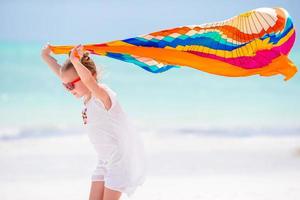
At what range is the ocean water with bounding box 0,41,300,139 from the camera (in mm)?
12938

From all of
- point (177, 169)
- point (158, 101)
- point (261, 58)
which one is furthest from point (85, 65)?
point (158, 101)

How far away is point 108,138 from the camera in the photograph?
318 cm

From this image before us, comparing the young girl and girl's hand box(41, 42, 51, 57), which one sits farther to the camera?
girl's hand box(41, 42, 51, 57)

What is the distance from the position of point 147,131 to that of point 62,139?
2.28 metres

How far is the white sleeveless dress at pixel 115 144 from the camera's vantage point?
10.3ft

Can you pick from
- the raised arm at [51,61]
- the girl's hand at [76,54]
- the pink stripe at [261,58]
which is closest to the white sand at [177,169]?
the pink stripe at [261,58]

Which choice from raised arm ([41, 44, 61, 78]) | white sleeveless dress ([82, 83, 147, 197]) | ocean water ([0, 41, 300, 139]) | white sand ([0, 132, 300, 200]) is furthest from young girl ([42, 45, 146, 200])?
ocean water ([0, 41, 300, 139])

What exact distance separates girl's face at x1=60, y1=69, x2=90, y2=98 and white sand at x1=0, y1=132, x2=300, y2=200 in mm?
2119

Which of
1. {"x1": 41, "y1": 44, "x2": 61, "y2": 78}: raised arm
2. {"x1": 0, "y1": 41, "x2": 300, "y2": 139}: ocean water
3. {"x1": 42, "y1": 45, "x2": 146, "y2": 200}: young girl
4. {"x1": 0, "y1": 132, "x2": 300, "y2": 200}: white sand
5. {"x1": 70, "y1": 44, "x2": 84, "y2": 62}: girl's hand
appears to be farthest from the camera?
{"x1": 0, "y1": 41, "x2": 300, "y2": 139}: ocean water

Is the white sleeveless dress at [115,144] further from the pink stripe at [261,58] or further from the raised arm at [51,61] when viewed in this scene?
the pink stripe at [261,58]

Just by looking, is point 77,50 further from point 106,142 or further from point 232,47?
point 232,47

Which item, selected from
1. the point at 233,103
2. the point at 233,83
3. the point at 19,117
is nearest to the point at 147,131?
the point at 19,117

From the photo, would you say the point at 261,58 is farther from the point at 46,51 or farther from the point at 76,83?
the point at 46,51

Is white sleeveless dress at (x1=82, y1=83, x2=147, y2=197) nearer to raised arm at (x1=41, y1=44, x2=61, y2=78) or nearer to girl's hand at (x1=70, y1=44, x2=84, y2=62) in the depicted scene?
girl's hand at (x1=70, y1=44, x2=84, y2=62)
